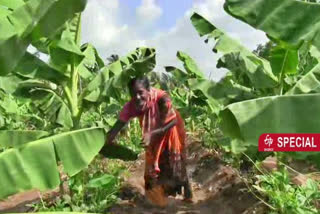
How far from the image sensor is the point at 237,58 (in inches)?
247

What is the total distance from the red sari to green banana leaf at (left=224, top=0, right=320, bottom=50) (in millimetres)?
2657

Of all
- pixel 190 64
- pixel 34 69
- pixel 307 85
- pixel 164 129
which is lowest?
pixel 164 129

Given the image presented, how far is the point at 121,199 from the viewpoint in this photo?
6812mm

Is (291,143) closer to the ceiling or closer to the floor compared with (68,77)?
closer to the floor

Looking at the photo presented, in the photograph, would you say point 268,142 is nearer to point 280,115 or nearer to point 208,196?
point 280,115

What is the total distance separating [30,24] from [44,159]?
959 millimetres

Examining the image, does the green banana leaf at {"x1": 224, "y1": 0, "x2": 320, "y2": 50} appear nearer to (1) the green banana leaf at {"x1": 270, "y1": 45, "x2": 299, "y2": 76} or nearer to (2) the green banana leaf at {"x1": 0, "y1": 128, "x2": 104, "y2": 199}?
(2) the green banana leaf at {"x1": 0, "y1": 128, "x2": 104, "y2": 199}

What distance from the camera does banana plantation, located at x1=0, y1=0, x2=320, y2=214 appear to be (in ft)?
11.5

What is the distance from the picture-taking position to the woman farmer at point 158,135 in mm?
6035

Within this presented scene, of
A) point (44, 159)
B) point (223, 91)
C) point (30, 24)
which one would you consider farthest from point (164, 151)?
point (30, 24)

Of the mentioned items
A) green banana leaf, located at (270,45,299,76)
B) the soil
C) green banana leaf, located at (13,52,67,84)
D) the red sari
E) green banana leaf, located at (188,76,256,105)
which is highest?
green banana leaf, located at (13,52,67,84)

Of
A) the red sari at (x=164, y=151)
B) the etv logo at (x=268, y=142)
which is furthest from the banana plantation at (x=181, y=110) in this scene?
the red sari at (x=164, y=151)

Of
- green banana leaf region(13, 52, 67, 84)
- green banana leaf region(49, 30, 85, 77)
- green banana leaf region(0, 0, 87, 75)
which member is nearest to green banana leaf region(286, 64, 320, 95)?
green banana leaf region(0, 0, 87, 75)

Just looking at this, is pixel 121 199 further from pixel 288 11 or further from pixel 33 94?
pixel 288 11
